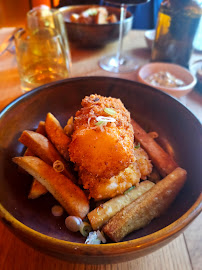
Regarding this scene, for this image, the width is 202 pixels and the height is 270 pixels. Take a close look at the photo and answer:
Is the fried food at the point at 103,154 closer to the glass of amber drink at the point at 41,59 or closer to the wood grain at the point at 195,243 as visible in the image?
the wood grain at the point at 195,243

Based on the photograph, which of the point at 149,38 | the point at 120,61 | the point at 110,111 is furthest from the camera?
the point at 149,38

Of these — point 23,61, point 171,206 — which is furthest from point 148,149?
point 23,61

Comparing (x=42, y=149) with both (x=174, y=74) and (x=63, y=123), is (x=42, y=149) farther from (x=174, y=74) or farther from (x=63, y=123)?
(x=174, y=74)

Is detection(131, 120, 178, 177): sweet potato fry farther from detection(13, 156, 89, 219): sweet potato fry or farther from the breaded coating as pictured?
detection(13, 156, 89, 219): sweet potato fry

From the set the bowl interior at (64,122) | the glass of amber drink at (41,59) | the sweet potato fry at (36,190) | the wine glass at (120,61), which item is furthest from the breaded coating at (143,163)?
the wine glass at (120,61)

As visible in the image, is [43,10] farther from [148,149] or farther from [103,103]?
[148,149]

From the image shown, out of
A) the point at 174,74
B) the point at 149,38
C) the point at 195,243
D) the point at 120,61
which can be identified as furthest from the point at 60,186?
the point at 149,38
